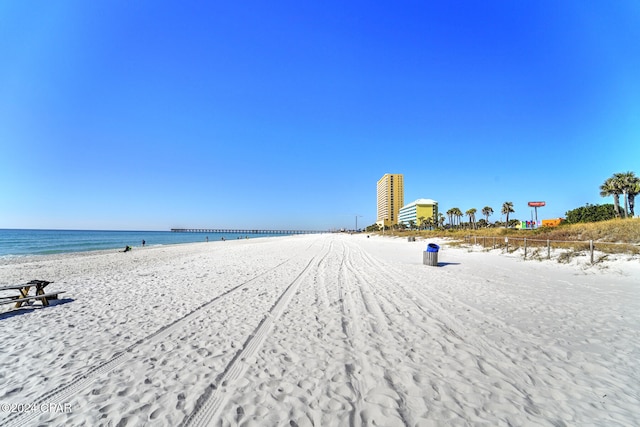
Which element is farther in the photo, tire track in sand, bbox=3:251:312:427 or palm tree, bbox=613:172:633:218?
palm tree, bbox=613:172:633:218

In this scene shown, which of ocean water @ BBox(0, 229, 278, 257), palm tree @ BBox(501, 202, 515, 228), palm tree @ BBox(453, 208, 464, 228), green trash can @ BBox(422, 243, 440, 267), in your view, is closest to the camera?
green trash can @ BBox(422, 243, 440, 267)

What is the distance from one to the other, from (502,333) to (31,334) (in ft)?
28.9

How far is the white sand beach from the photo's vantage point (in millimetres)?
2746

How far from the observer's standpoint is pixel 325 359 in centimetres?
388

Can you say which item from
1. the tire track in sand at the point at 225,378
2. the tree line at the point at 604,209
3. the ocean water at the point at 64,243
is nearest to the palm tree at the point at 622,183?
the tree line at the point at 604,209

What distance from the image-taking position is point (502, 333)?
4828 mm

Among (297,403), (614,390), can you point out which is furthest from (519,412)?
(297,403)

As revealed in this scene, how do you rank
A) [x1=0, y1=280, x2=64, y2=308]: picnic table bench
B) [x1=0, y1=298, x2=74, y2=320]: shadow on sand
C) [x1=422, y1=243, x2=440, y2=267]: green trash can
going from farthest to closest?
1. [x1=422, y1=243, x2=440, y2=267]: green trash can
2. [x1=0, y1=280, x2=64, y2=308]: picnic table bench
3. [x1=0, y1=298, x2=74, y2=320]: shadow on sand

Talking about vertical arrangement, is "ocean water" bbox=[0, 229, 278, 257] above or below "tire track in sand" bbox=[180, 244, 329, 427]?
below

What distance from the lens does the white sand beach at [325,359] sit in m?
2.75

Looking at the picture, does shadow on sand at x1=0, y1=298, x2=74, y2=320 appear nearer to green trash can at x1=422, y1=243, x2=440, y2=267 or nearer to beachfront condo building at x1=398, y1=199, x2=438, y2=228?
green trash can at x1=422, y1=243, x2=440, y2=267

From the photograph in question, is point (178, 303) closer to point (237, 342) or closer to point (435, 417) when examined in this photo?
point (237, 342)

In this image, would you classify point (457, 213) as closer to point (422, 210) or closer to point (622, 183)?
point (622, 183)

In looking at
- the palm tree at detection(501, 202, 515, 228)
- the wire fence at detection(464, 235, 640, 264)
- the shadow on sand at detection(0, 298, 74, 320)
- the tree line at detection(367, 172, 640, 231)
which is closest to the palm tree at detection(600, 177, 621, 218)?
the tree line at detection(367, 172, 640, 231)
